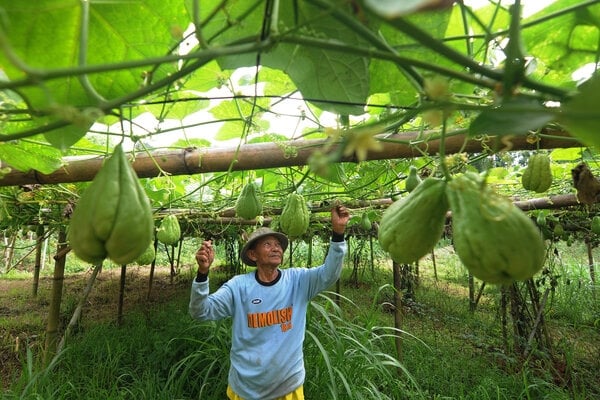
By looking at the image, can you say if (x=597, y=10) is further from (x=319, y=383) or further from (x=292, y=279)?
(x=319, y=383)

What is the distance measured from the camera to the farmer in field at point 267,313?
3217mm

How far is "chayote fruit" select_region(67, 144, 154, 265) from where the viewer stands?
708 millimetres

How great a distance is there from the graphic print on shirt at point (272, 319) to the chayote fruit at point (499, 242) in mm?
2747

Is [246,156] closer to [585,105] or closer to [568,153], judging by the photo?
[585,105]

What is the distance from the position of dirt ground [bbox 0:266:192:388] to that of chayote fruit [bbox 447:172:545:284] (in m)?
6.25

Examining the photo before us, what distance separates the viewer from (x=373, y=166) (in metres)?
2.96

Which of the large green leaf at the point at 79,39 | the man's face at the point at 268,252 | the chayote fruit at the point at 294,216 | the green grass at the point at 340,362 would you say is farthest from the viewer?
the green grass at the point at 340,362

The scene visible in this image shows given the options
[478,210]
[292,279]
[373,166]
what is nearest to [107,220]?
[478,210]

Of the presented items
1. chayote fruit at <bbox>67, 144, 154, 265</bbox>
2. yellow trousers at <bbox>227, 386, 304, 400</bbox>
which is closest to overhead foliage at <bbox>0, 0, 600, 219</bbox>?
chayote fruit at <bbox>67, 144, 154, 265</bbox>

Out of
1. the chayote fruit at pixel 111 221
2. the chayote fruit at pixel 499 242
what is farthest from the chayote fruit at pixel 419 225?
the chayote fruit at pixel 111 221

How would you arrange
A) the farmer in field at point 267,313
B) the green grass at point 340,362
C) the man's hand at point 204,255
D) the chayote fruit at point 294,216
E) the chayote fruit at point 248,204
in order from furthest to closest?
the green grass at point 340,362, the farmer in field at point 267,313, the man's hand at point 204,255, the chayote fruit at point 248,204, the chayote fruit at point 294,216

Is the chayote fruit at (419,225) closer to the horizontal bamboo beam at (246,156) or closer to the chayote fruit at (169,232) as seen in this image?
the horizontal bamboo beam at (246,156)

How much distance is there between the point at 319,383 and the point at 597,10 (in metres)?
3.90

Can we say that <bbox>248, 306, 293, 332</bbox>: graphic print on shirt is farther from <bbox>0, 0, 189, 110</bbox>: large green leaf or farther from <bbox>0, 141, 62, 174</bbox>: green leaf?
<bbox>0, 0, 189, 110</bbox>: large green leaf
